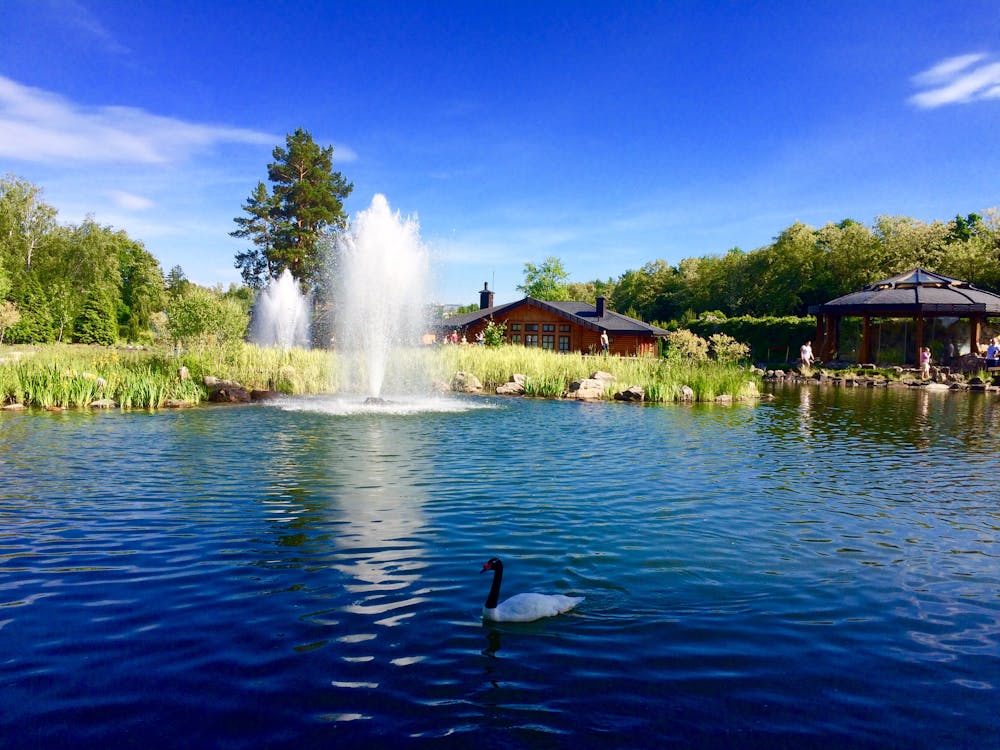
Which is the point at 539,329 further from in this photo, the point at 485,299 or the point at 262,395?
the point at 262,395

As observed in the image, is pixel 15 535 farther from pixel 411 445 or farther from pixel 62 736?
pixel 411 445

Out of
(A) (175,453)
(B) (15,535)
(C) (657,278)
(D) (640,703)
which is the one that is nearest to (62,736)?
(D) (640,703)

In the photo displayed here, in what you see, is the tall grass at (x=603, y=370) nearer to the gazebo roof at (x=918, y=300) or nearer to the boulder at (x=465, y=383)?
the boulder at (x=465, y=383)

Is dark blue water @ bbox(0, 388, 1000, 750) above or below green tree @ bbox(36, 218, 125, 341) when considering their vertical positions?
below

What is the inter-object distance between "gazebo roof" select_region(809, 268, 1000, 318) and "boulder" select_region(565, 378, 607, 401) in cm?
2519

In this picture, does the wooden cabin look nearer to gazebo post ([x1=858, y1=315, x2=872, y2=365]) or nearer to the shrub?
gazebo post ([x1=858, y1=315, x2=872, y2=365])

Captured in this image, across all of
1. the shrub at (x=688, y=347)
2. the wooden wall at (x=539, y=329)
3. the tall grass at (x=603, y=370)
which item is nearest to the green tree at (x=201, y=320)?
the tall grass at (x=603, y=370)

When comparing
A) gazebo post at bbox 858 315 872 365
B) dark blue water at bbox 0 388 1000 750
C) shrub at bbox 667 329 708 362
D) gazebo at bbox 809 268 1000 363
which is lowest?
dark blue water at bbox 0 388 1000 750

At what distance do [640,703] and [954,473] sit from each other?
11507 millimetres

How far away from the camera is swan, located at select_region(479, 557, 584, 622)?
578 centimetres

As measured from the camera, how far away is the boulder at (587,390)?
26.7 meters

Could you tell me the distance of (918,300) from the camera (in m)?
41.4

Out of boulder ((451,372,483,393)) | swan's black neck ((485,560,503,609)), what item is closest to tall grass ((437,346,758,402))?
boulder ((451,372,483,393))

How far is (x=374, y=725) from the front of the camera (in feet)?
14.2
